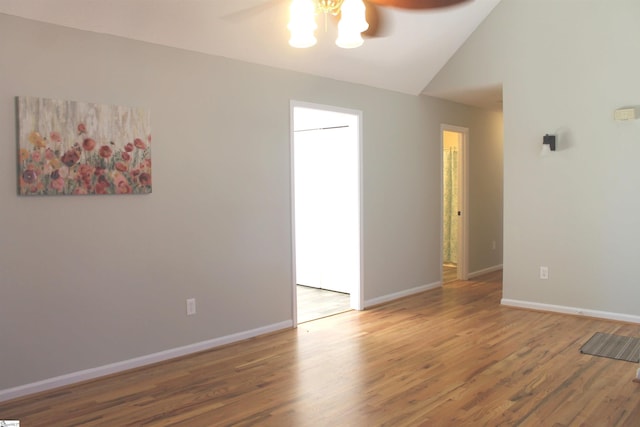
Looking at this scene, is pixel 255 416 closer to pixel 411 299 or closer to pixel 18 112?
pixel 18 112

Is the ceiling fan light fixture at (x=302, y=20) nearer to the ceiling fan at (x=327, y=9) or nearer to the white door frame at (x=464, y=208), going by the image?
the ceiling fan at (x=327, y=9)

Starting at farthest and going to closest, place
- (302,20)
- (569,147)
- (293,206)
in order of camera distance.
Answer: (569,147)
(293,206)
(302,20)

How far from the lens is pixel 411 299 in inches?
216

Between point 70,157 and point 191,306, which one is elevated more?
point 70,157

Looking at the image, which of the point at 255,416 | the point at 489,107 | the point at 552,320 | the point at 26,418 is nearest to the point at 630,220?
the point at 552,320

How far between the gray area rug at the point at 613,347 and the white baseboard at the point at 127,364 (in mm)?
2387

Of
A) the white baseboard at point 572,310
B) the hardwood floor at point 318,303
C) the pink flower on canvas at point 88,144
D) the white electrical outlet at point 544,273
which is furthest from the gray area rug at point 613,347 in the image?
the pink flower on canvas at point 88,144

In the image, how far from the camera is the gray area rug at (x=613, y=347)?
3.56 meters

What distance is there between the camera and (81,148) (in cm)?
318

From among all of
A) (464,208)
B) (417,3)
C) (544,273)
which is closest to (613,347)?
(544,273)

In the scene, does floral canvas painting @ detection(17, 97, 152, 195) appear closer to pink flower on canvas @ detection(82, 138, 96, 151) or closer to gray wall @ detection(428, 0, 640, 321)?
pink flower on canvas @ detection(82, 138, 96, 151)

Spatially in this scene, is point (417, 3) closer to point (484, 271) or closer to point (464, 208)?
point (464, 208)

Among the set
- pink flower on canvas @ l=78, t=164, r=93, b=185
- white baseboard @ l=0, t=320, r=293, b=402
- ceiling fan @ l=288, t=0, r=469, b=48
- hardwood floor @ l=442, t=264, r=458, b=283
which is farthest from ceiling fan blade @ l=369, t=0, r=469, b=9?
hardwood floor @ l=442, t=264, r=458, b=283

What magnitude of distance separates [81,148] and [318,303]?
116 inches
